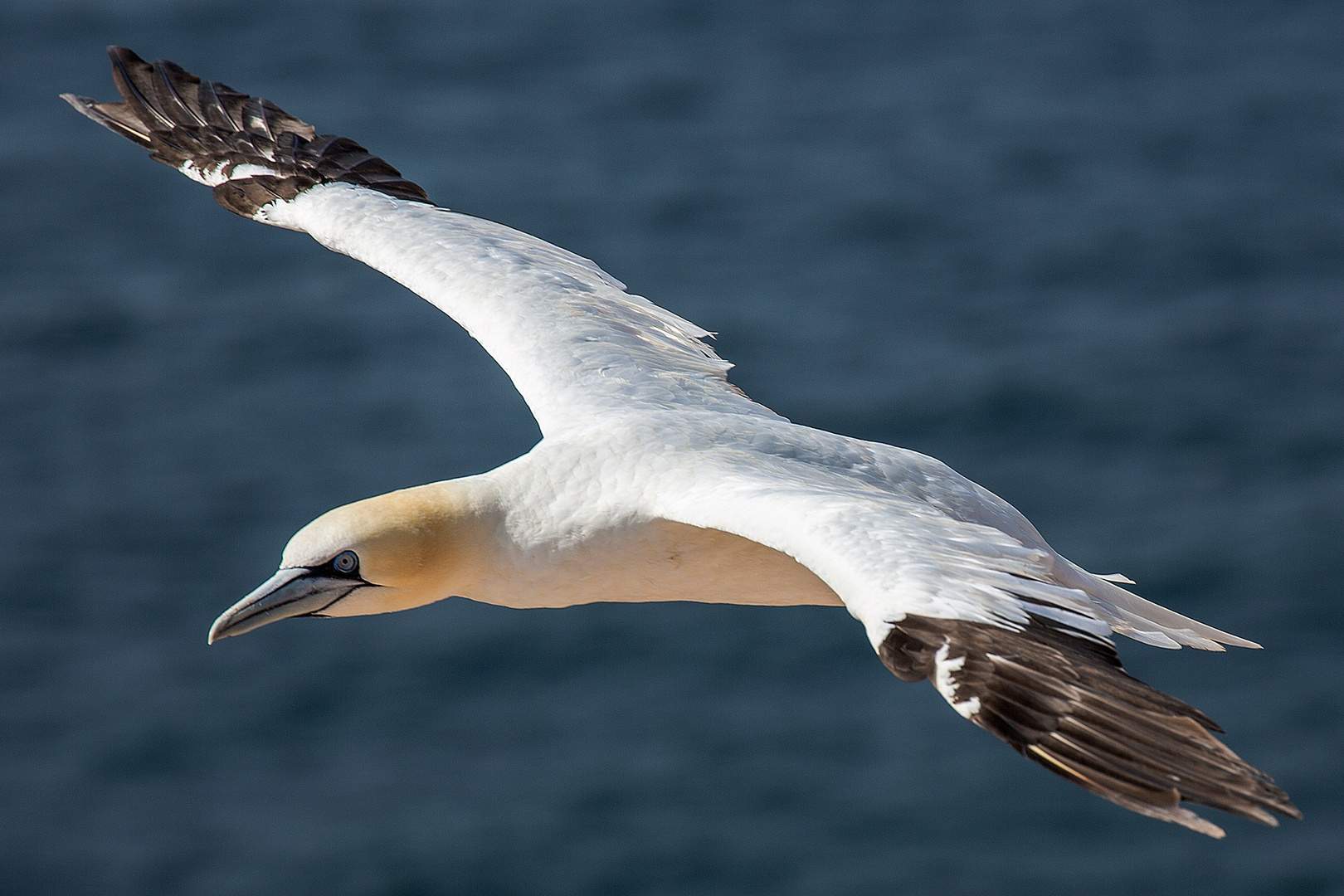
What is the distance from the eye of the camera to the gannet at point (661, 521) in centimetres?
625

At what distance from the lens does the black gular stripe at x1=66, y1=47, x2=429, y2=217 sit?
10.9 meters

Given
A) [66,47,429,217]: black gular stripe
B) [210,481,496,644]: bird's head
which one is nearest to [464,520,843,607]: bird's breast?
[210,481,496,644]: bird's head

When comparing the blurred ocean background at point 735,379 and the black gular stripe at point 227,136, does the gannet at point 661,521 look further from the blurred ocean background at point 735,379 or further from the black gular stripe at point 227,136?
the blurred ocean background at point 735,379

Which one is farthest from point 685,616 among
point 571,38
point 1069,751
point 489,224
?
point 1069,751

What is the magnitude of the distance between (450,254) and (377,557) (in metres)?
2.49

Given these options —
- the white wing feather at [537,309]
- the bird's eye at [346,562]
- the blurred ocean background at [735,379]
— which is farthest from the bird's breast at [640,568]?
the blurred ocean background at [735,379]

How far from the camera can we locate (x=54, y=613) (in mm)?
22828

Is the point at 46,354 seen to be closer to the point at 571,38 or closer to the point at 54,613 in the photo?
the point at 54,613

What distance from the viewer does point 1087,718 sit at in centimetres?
616

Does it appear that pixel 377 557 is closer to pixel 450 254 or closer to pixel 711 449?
pixel 711 449

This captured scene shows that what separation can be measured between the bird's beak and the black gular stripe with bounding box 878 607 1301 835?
103 inches

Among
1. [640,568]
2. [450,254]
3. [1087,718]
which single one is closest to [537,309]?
[450,254]

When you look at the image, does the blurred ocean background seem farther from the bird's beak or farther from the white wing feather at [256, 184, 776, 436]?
the bird's beak

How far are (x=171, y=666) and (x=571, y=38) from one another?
10.1 m
